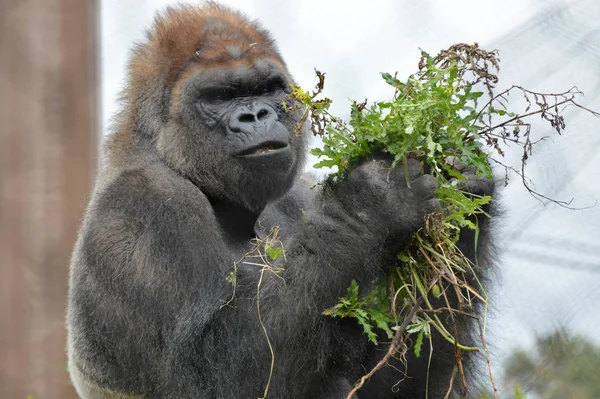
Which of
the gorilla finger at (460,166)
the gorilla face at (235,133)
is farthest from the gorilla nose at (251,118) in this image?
the gorilla finger at (460,166)

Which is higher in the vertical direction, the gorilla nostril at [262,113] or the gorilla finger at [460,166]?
the gorilla nostril at [262,113]

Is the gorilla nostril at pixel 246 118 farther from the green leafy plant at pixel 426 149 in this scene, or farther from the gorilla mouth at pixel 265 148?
the green leafy plant at pixel 426 149

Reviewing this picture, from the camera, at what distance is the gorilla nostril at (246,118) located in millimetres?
4184

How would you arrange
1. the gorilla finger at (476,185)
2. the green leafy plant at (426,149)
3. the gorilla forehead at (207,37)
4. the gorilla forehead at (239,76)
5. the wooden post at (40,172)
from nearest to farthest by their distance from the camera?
the green leafy plant at (426,149), the gorilla finger at (476,185), the gorilla forehead at (239,76), the gorilla forehead at (207,37), the wooden post at (40,172)

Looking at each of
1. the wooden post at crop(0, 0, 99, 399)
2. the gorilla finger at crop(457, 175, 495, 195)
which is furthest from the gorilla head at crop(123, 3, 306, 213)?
the wooden post at crop(0, 0, 99, 399)

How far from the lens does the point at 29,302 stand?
6785mm

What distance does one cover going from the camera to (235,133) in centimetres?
421

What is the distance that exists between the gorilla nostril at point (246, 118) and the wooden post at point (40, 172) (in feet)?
9.75

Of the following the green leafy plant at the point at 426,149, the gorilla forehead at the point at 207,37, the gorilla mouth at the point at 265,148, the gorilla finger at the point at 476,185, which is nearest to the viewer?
the green leafy plant at the point at 426,149

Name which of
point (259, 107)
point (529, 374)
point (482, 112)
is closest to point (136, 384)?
point (259, 107)

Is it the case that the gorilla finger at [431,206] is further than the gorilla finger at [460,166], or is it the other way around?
the gorilla finger at [460,166]

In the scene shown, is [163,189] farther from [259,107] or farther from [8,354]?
[8,354]

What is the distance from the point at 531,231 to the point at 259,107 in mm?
2347

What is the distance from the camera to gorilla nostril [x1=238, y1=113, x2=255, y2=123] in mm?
4184
